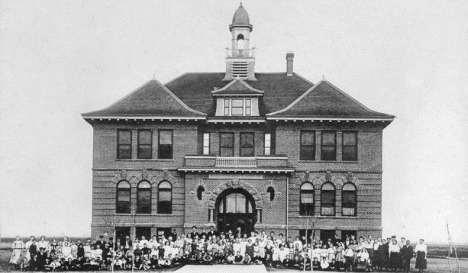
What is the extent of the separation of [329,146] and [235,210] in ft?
20.3

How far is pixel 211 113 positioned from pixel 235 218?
6189 millimetres

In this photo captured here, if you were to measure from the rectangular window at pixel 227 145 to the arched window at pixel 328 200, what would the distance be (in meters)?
5.61

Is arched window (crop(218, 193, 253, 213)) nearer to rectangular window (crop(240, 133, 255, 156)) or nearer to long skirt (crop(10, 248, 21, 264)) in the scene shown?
rectangular window (crop(240, 133, 255, 156))

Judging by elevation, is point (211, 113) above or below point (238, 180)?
above

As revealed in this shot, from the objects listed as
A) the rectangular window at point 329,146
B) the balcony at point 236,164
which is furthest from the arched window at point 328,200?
the balcony at point 236,164

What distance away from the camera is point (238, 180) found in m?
42.8

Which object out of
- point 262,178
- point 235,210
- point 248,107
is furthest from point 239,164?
point 248,107

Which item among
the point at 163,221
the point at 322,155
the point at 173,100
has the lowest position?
the point at 163,221

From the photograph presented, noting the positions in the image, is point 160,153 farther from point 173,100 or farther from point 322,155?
point 322,155

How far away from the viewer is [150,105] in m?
44.4

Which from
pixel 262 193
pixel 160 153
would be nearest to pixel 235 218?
pixel 262 193

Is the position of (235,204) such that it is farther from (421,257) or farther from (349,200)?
(421,257)

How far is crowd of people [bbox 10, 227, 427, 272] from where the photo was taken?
3431cm

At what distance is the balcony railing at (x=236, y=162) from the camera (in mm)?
42938
